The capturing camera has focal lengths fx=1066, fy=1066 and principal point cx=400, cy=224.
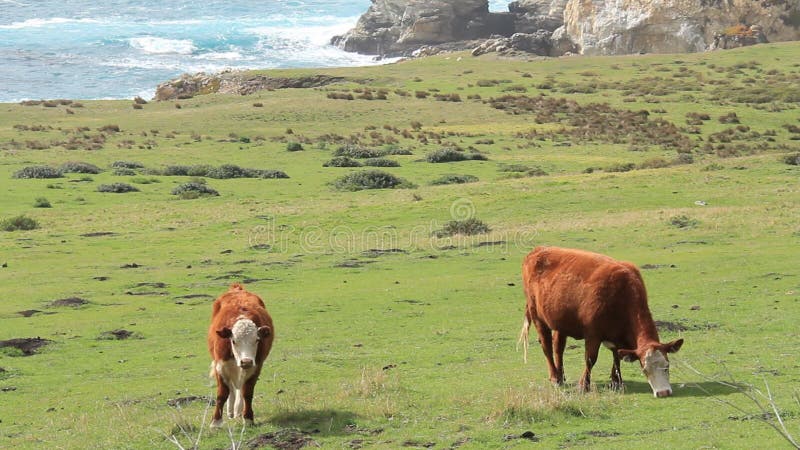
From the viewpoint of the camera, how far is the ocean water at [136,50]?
440 feet

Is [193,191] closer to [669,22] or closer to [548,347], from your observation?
[548,347]

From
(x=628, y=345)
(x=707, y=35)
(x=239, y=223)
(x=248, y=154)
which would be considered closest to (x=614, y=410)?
(x=628, y=345)

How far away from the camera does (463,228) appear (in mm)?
33781

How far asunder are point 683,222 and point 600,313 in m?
19.6

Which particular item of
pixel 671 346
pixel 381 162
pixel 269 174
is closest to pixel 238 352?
pixel 671 346

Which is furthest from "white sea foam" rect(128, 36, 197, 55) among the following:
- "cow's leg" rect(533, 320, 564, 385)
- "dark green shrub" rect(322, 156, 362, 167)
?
"cow's leg" rect(533, 320, 564, 385)

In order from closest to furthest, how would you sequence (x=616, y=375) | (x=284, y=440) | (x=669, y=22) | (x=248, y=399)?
(x=284, y=440)
(x=248, y=399)
(x=616, y=375)
(x=669, y=22)

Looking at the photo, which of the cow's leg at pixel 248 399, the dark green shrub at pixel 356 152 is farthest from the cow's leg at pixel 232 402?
the dark green shrub at pixel 356 152

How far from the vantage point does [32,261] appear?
3019cm

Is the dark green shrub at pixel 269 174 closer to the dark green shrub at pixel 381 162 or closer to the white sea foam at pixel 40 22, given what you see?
the dark green shrub at pixel 381 162

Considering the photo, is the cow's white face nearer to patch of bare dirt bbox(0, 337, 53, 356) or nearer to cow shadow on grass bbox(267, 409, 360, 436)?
cow shadow on grass bbox(267, 409, 360, 436)

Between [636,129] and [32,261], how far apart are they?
4069cm

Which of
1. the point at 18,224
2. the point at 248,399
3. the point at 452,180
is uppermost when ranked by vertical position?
the point at 248,399

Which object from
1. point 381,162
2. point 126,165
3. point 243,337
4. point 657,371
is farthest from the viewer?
point 381,162
